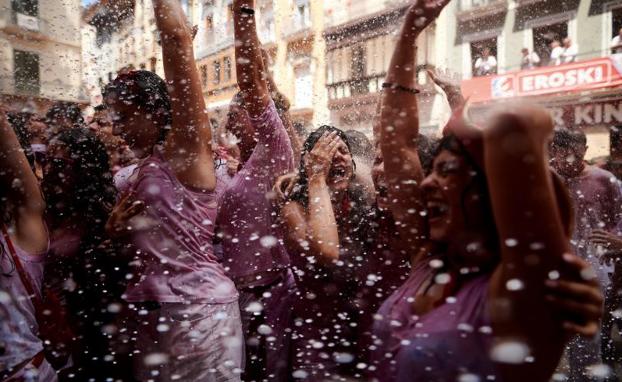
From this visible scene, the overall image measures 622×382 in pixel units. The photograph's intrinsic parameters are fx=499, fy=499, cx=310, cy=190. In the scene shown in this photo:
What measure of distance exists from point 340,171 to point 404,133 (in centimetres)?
82

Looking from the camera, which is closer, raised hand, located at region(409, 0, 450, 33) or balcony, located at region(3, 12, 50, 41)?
raised hand, located at region(409, 0, 450, 33)

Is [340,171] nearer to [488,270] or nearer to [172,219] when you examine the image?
[172,219]

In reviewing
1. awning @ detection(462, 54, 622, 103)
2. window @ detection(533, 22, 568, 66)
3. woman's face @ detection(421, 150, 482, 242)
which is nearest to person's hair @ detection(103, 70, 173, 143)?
woman's face @ detection(421, 150, 482, 242)

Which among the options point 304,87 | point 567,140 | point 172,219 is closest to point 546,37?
point 304,87

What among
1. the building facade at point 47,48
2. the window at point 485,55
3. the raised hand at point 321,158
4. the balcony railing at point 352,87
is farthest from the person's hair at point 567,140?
the window at point 485,55

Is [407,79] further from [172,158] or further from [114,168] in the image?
[114,168]

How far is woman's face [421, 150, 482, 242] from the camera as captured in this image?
111 centimetres

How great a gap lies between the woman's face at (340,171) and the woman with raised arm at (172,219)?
0.63 meters

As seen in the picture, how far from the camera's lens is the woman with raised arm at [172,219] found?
5.99 feet

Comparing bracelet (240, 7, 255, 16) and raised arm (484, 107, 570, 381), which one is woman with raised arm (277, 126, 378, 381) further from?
raised arm (484, 107, 570, 381)

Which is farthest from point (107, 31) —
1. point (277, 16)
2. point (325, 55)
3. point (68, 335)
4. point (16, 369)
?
point (325, 55)

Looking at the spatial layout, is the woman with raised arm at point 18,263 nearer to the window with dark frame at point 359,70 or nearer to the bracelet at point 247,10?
the bracelet at point 247,10

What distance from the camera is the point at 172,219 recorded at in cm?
187

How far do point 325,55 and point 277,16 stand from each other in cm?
445
